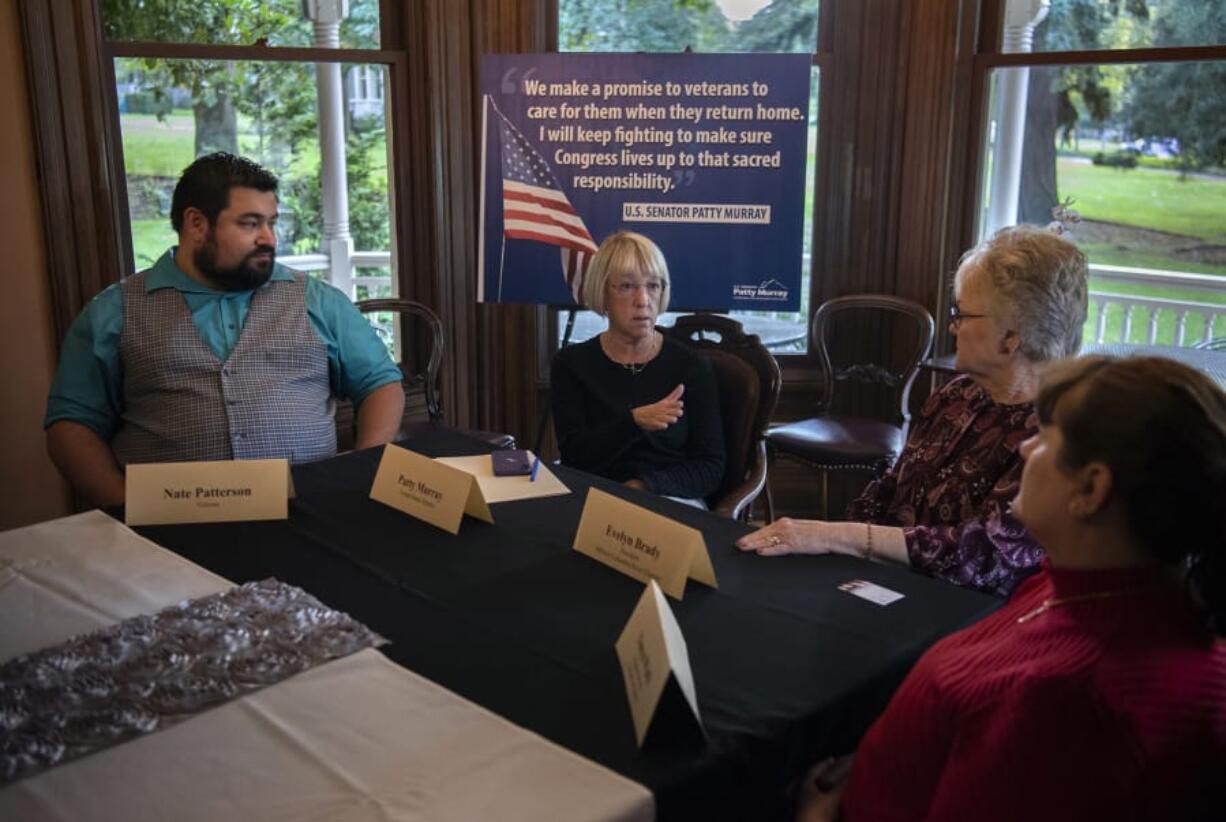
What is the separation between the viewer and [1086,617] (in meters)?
1.07

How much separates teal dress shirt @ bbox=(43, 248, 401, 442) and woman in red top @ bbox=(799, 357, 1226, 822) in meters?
1.86

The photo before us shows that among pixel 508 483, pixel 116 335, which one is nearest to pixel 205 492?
pixel 508 483

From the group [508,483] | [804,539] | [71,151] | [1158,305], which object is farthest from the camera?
[1158,305]

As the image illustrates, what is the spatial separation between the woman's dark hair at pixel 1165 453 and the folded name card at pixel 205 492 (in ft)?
4.42

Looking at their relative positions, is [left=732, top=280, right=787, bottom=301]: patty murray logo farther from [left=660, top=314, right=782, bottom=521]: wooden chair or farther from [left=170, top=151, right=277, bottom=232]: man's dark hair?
[left=170, top=151, right=277, bottom=232]: man's dark hair

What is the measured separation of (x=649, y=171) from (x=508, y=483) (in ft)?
5.79

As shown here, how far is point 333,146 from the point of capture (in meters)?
3.92

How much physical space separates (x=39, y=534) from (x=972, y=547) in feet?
5.03

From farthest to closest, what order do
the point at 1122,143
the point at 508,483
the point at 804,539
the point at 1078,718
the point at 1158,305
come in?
the point at 1158,305 < the point at 1122,143 < the point at 508,483 < the point at 804,539 < the point at 1078,718

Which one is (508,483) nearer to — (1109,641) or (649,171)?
(1109,641)

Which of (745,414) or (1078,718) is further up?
(1078,718)

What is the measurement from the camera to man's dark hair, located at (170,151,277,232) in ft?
8.43

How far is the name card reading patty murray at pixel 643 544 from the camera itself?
5.12ft

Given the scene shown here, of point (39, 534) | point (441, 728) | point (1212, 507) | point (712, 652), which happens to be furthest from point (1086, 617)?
point (39, 534)
